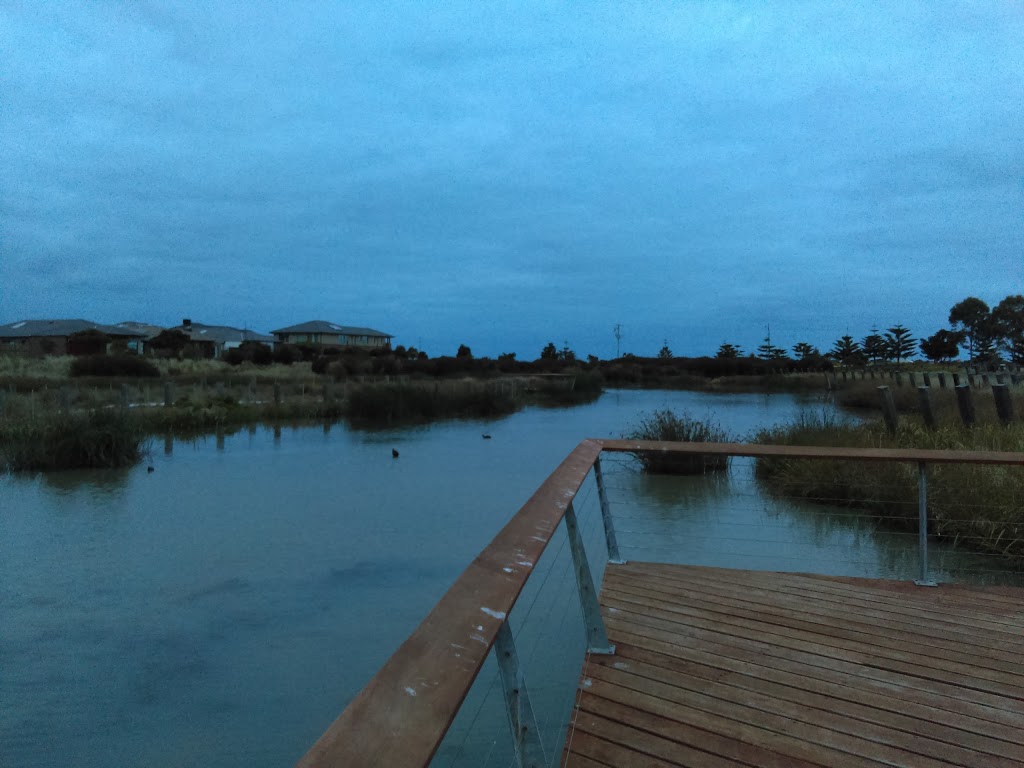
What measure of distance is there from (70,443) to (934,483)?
11.9 metres

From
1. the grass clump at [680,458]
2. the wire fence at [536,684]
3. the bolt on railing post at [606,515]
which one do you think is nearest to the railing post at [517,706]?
the wire fence at [536,684]

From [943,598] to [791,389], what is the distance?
31.9 metres

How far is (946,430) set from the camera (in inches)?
304

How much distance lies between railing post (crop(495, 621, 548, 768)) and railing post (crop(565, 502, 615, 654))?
0.99 m

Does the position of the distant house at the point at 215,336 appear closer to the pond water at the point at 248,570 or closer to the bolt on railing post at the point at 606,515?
the pond water at the point at 248,570

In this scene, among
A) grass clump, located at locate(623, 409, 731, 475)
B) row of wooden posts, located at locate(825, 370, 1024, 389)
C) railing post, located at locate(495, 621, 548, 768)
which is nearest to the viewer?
railing post, located at locate(495, 621, 548, 768)

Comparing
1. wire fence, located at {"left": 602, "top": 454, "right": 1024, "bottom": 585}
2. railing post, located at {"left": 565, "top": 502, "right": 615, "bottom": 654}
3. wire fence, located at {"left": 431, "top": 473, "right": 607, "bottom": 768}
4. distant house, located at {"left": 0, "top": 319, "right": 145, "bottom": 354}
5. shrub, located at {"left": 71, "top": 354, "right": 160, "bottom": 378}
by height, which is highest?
distant house, located at {"left": 0, "top": 319, "right": 145, "bottom": 354}

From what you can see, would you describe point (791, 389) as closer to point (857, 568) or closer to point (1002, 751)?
point (857, 568)

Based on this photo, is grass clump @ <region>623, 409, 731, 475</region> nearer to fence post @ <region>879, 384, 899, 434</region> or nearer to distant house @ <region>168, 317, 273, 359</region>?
fence post @ <region>879, 384, 899, 434</region>

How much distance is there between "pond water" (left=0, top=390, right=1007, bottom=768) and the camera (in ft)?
12.9

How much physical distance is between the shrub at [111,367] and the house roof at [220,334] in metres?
26.0

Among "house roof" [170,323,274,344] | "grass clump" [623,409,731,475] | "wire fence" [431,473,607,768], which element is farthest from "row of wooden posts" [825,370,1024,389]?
"house roof" [170,323,274,344]

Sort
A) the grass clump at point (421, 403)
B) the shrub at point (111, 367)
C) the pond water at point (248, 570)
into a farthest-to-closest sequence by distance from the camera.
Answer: the shrub at point (111, 367)
the grass clump at point (421, 403)
the pond water at point (248, 570)

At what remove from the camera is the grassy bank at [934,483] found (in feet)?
17.3
